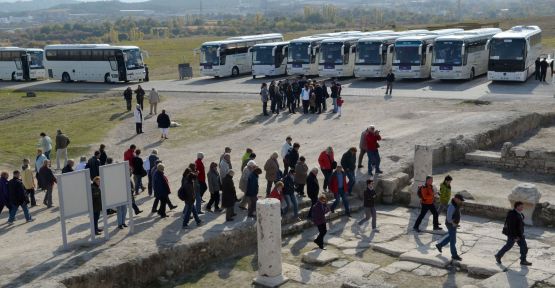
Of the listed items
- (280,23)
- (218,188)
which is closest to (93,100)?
(218,188)

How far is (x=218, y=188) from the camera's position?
1560cm

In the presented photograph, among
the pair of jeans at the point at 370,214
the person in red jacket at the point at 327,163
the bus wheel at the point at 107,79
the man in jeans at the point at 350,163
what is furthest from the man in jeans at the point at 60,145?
the bus wheel at the point at 107,79

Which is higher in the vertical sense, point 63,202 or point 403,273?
point 63,202

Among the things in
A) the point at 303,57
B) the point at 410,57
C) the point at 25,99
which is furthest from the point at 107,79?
the point at 410,57

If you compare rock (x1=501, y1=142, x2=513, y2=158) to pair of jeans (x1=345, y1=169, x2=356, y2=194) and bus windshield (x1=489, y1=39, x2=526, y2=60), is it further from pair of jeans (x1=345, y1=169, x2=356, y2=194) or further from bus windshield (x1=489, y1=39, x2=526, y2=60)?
bus windshield (x1=489, y1=39, x2=526, y2=60)

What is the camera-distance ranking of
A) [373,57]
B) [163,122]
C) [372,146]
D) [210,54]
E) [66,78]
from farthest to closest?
1. [66,78]
2. [210,54]
3. [373,57]
4. [163,122]
5. [372,146]

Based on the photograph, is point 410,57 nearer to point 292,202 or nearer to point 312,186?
point 312,186

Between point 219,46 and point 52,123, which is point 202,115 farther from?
point 219,46

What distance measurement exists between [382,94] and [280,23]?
153011 millimetres

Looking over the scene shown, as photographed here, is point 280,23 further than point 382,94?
Yes

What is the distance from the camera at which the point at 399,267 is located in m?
13.2

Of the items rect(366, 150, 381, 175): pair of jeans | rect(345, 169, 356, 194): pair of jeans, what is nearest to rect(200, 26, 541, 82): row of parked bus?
rect(366, 150, 381, 175): pair of jeans

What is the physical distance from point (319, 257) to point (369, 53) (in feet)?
88.8

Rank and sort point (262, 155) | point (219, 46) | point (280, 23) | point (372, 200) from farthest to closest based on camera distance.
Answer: point (280, 23) → point (219, 46) → point (262, 155) → point (372, 200)
